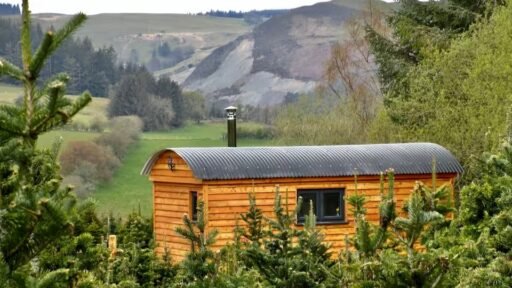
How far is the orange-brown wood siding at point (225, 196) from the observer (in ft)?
90.0

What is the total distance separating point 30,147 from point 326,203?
73.3ft

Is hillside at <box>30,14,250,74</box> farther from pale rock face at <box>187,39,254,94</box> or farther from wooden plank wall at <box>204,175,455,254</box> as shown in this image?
wooden plank wall at <box>204,175,455,254</box>

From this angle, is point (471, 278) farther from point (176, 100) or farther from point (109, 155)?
point (176, 100)

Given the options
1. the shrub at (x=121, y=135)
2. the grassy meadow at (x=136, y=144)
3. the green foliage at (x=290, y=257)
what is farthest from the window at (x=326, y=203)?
the shrub at (x=121, y=135)

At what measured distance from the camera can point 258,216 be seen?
1491 cm

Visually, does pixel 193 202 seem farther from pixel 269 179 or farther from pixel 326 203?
pixel 326 203

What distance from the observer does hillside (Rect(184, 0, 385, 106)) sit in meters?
119

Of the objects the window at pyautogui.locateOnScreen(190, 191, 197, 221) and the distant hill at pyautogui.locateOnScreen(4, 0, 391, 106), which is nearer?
the window at pyautogui.locateOnScreen(190, 191, 197, 221)

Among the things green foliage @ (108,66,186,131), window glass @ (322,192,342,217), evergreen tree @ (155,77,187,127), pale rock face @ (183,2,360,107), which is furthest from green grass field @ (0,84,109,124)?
window glass @ (322,192,342,217)

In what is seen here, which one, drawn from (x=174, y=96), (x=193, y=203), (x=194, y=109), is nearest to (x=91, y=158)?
(x=194, y=109)

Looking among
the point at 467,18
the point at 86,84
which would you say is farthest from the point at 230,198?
the point at 86,84

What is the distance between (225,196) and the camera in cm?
2753

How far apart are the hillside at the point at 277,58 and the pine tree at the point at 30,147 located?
348 ft

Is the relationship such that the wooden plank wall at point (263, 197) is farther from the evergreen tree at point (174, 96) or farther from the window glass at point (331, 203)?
the evergreen tree at point (174, 96)
